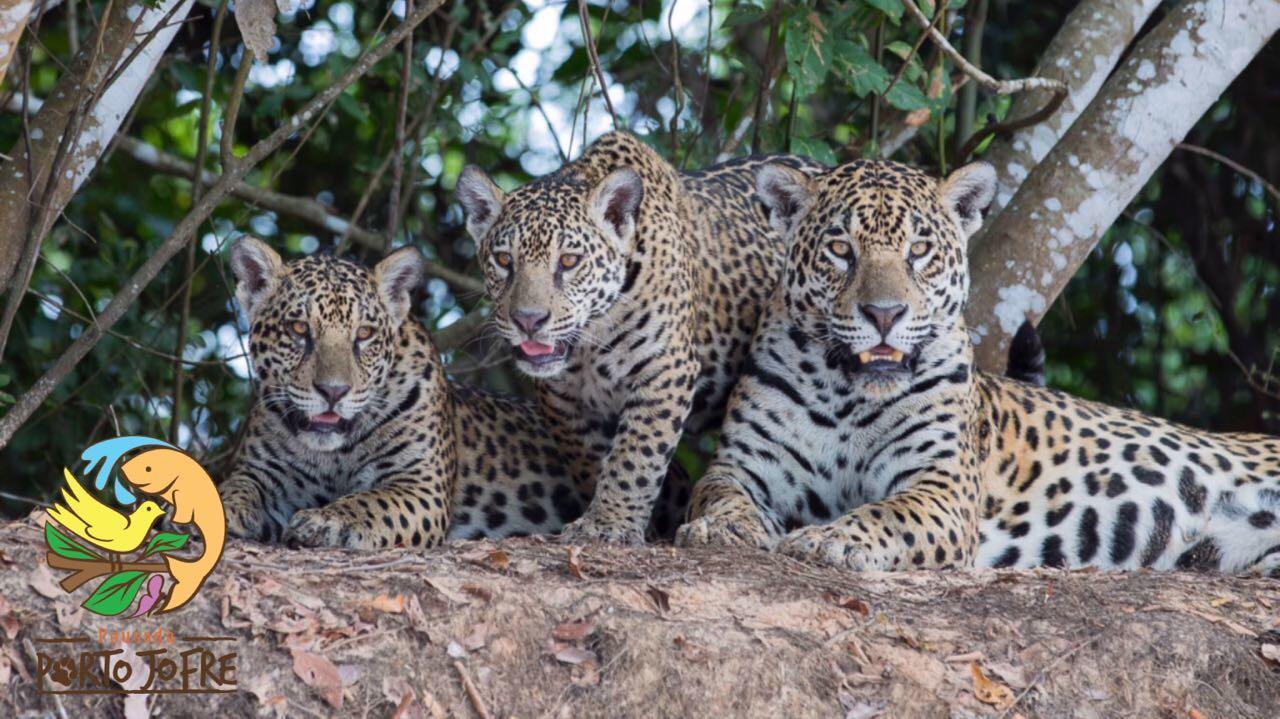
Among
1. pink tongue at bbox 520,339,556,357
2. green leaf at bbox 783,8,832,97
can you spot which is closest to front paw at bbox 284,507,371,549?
pink tongue at bbox 520,339,556,357

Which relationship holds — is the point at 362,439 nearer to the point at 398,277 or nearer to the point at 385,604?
the point at 398,277

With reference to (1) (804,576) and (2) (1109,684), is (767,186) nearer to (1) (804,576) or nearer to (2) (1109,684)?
(1) (804,576)

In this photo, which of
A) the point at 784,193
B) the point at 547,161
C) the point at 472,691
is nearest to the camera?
the point at 472,691

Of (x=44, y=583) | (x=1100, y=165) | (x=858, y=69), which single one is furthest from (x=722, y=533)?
(x=1100, y=165)

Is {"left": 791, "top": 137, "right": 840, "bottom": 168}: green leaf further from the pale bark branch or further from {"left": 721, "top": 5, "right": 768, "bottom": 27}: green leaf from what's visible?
the pale bark branch

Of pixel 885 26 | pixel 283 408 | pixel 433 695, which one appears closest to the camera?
pixel 433 695

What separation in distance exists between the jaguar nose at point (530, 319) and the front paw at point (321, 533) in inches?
46.0

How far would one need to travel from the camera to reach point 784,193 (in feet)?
25.9

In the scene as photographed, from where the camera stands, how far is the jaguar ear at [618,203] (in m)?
7.60

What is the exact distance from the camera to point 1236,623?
649cm

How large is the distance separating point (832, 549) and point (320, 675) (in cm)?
244

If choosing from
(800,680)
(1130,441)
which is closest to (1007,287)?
(1130,441)

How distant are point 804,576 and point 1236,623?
1774mm

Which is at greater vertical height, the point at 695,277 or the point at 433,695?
the point at 695,277
